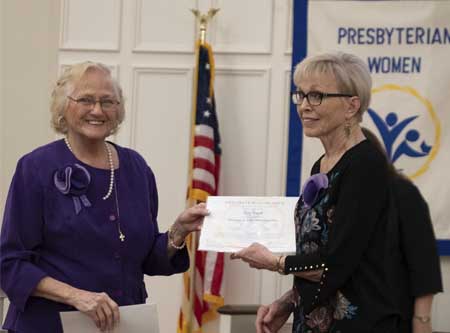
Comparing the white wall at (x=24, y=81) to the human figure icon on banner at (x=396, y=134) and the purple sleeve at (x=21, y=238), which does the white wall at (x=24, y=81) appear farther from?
the purple sleeve at (x=21, y=238)

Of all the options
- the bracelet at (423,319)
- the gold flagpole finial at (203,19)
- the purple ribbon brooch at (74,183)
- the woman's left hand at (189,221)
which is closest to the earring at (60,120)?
the purple ribbon brooch at (74,183)

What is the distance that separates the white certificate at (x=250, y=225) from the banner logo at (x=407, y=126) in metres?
2.87

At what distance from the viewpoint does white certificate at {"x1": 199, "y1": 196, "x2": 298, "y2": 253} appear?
272 cm

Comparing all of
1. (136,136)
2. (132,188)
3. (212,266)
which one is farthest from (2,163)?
(132,188)

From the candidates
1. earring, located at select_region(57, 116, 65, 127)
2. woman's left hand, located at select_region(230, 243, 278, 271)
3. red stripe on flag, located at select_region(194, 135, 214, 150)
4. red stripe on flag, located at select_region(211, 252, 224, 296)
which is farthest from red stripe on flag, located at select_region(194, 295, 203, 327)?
woman's left hand, located at select_region(230, 243, 278, 271)

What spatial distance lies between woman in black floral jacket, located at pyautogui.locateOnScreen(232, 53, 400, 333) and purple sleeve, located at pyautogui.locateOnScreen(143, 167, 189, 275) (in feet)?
1.58

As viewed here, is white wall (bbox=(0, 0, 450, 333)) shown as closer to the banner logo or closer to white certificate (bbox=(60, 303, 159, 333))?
the banner logo

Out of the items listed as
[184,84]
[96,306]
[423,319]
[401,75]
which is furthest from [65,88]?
[401,75]

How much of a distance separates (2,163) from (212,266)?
1.76 meters

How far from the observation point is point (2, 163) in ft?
20.7

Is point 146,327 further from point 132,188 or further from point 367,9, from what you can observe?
point 367,9

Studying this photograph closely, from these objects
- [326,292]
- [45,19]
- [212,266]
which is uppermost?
[45,19]

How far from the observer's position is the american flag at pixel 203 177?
18.4ft

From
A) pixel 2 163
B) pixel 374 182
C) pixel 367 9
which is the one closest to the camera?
pixel 374 182
